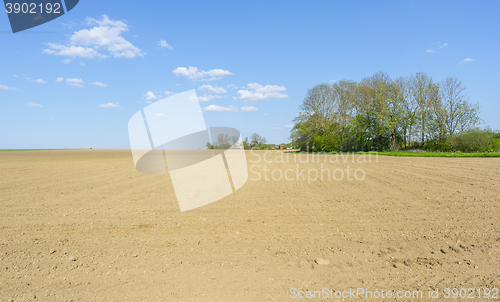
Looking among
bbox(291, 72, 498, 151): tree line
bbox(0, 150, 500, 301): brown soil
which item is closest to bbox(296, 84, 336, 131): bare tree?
bbox(291, 72, 498, 151): tree line

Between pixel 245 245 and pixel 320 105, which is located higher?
pixel 320 105

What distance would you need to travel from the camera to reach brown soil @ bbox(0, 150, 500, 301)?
12.0 ft

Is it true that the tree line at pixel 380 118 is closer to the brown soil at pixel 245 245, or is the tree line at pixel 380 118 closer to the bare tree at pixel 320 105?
the bare tree at pixel 320 105

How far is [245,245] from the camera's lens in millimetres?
5039

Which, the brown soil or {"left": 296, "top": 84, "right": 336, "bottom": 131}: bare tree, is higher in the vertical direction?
{"left": 296, "top": 84, "right": 336, "bottom": 131}: bare tree

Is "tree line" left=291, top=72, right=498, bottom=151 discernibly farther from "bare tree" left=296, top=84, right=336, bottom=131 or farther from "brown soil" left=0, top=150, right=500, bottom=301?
"brown soil" left=0, top=150, right=500, bottom=301

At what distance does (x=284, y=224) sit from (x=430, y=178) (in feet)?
31.4

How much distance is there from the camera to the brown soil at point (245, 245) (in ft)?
12.0

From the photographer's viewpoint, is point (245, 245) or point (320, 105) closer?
point (245, 245)

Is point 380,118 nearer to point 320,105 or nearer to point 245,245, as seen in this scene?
point 320,105

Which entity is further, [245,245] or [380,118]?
Answer: [380,118]

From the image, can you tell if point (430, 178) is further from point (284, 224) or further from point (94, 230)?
point (94, 230)

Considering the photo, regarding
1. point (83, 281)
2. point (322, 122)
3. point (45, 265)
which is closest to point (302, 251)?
point (83, 281)

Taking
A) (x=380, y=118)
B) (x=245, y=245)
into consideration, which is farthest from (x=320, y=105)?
(x=245, y=245)
